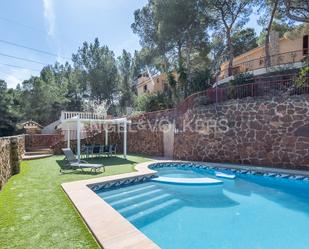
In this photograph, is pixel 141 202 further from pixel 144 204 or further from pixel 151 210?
pixel 151 210

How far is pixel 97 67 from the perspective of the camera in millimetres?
39281

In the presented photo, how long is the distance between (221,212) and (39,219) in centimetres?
451

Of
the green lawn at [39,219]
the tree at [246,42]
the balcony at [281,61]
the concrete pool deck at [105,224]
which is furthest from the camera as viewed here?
the tree at [246,42]

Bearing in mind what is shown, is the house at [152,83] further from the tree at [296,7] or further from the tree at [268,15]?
the tree at [296,7]

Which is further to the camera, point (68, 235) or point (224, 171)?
point (224, 171)

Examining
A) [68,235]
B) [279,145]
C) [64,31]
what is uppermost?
[64,31]

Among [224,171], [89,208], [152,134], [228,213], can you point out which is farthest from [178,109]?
[89,208]

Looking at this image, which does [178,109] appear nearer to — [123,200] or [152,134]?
[152,134]

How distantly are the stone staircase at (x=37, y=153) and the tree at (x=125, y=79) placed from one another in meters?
22.9

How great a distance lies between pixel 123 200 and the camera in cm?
781

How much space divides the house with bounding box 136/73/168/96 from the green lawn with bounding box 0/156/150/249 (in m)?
23.6

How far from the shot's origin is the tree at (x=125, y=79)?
4228cm

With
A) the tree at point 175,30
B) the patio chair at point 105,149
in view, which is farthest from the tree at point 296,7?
the patio chair at point 105,149

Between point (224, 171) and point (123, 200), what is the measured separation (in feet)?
19.5
